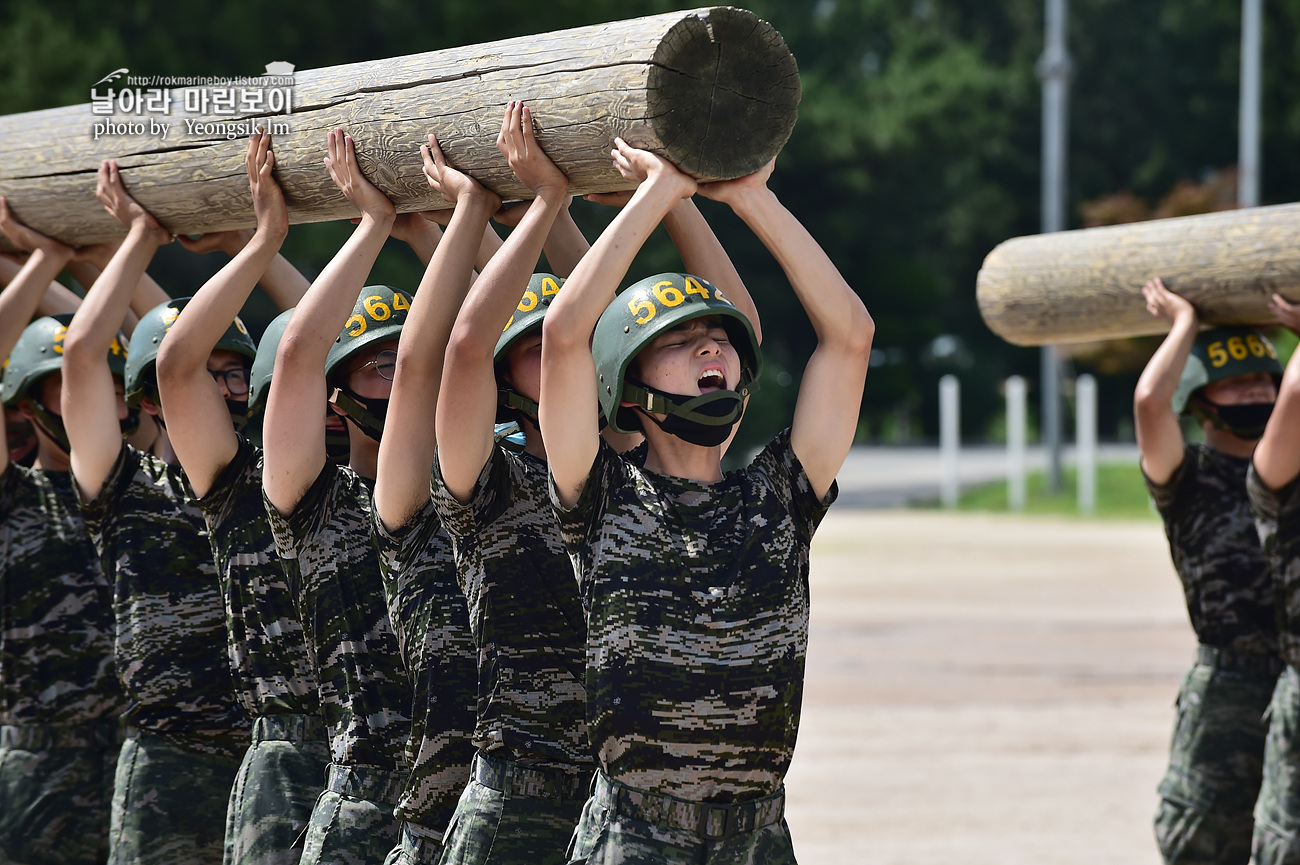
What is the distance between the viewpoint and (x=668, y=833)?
10.5 ft

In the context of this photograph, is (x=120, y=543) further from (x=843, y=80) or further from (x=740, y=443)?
(x=843, y=80)

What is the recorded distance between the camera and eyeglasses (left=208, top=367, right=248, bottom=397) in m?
4.77

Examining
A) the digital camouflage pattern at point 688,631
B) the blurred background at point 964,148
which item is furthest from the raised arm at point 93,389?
the blurred background at point 964,148

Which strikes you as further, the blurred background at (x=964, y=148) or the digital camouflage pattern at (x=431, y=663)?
the blurred background at (x=964, y=148)

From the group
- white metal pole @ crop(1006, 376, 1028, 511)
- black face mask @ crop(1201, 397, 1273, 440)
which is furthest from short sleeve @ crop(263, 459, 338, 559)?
white metal pole @ crop(1006, 376, 1028, 511)

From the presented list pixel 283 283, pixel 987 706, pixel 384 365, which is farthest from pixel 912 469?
pixel 384 365

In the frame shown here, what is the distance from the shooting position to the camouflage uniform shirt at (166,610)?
4445mm

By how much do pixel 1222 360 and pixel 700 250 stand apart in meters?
2.56

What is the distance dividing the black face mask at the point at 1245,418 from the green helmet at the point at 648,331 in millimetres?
2857

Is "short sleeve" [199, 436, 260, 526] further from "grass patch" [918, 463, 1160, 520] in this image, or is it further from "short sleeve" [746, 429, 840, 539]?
"grass patch" [918, 463, 1160, 520]

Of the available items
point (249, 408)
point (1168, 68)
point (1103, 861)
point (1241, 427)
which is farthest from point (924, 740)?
point (1168, 68)

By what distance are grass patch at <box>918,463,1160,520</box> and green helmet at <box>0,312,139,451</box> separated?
66.7 ft

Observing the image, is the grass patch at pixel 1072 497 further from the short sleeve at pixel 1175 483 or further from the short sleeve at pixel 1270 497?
the short sleeve at pixel 1270 497

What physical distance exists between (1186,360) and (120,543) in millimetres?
3691
